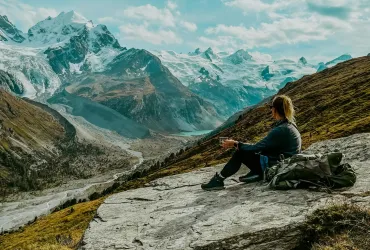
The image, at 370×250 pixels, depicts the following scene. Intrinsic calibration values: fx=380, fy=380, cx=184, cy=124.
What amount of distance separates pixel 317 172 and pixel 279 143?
3.07m

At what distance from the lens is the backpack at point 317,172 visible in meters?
15.7

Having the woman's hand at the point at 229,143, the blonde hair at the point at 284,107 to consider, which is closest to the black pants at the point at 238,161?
the woman's hand at the point at 229,143

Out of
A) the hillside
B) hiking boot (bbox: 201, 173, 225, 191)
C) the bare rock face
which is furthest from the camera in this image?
the hillside

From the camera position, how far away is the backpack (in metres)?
15.7

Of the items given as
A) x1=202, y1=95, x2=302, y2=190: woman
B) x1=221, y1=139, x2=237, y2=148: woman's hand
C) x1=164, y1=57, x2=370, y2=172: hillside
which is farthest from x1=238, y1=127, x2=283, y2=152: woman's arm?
x1=164, y1=57, x2=370, y2=172: hillside

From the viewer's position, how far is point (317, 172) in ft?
52.3

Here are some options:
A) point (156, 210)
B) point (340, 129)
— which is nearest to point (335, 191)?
point (156, 210)

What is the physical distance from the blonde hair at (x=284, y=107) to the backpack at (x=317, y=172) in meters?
2.42

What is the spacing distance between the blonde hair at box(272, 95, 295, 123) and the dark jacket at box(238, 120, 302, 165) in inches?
13.7

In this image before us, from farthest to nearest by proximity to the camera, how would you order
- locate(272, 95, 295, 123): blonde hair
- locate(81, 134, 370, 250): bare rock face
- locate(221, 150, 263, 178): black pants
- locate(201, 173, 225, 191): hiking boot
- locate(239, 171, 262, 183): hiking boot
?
locate(201, 173, 225, 191): hiking boot, locate(239, 171, 262, 183): hiking boot, locate(221, 150, 263, 178): black pants, locate(272, 95, 295, 123): blonde hair, locate(81, 134, 370, 250): bare rock face

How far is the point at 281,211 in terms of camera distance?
1459 cm

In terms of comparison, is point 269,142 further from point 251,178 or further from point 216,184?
point 216,184

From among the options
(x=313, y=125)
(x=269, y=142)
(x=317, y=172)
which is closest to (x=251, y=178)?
(x=269, y=142)

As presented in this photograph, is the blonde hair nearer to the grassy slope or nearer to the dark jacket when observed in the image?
the dark jacket
